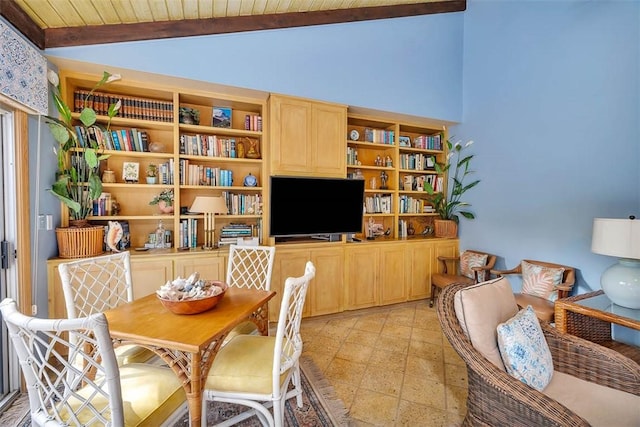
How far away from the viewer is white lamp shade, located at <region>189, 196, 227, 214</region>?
258cm

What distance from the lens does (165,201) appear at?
2918mm

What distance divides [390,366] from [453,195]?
2675mm

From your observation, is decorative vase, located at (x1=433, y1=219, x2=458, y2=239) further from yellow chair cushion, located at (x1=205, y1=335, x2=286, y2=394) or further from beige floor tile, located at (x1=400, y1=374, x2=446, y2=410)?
yellow chair cushion, located at (x1=205, y1=335, x2=286, y2=394)

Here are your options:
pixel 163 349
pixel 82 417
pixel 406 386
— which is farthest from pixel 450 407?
pixel 82 417

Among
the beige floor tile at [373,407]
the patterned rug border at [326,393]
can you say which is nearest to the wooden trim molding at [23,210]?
the patterned rug border at [326,393]

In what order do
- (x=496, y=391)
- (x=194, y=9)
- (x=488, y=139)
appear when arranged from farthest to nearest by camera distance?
(x=488, y=139)
(x=194, y=9)
(x=496, y=391)

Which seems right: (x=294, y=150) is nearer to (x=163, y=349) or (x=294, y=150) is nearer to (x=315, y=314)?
(x=315, y=314)

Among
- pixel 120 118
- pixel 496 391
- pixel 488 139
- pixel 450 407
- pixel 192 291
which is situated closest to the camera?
pixel 496 391

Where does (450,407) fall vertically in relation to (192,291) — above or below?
below

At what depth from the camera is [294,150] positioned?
3086mm

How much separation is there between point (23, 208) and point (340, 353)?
2730mm

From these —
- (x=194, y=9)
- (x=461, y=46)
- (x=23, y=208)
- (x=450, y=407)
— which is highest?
(x=461, y=46)

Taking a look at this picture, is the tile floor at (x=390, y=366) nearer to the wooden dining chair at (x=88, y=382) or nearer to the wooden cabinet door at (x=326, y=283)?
the wooden cabinet door at (x=326, y=283)

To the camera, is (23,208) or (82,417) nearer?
(82,417)
